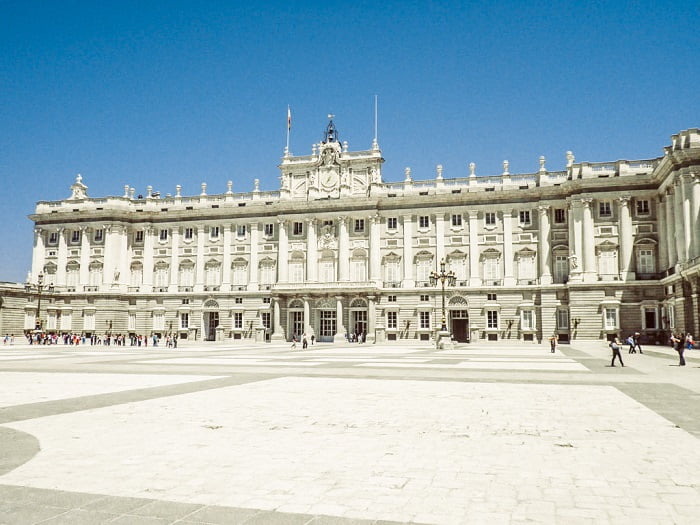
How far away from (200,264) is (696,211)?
4986 centimetres

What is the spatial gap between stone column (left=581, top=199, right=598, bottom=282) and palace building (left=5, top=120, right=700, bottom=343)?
0.42 feet

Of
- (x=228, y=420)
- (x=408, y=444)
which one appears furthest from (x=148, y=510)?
(x=228, y=420)

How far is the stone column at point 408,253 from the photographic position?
2333 inches

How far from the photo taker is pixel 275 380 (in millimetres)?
17438

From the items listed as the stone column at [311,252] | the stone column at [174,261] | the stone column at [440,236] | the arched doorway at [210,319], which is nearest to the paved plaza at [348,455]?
the stone column at [440,236]

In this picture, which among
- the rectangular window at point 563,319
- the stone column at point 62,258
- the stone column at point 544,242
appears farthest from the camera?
the stone column at point 62,258

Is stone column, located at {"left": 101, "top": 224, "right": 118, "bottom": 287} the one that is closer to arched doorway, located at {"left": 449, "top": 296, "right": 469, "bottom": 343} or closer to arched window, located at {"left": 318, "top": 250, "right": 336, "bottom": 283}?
arched window, located at {"left": 318, "top": 250, "right": 336, "bottom": 283}

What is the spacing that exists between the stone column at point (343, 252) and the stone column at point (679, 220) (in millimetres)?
30905

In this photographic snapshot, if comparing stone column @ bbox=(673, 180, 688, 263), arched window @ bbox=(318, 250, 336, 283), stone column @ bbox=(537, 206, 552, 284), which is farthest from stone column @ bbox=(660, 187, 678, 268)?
arched window @ bbox=(318, 250, 336, 283)

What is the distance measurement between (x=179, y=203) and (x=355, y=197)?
2251 cm

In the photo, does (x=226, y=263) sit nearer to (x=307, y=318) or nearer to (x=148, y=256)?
(x=148, y=256)

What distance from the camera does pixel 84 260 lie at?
222 ft

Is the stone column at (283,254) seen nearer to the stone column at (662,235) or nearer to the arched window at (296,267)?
the arched window at (296,267)

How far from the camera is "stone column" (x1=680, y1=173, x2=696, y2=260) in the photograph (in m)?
42.8
